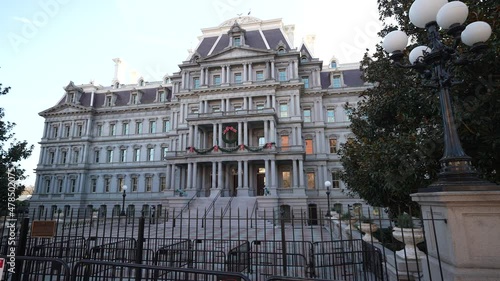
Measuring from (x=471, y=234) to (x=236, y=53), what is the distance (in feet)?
105

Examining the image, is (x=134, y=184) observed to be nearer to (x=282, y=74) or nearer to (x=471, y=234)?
(x=282, y=74)

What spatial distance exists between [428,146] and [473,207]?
191 inches

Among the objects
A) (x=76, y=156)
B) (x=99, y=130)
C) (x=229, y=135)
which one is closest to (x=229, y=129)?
(x=229, y=135)

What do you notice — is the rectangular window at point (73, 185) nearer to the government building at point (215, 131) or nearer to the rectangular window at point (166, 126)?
the government building at point (215, 131)

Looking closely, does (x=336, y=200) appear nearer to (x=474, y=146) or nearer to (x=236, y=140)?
(x=236, y=140)

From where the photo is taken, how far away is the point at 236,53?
109ft

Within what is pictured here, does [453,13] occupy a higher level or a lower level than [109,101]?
lower

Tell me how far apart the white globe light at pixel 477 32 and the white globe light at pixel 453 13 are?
0.27 m

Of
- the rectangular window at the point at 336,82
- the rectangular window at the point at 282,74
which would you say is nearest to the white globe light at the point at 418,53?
the rectangular window at the point at 282,74

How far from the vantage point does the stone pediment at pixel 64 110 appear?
39.8 metres

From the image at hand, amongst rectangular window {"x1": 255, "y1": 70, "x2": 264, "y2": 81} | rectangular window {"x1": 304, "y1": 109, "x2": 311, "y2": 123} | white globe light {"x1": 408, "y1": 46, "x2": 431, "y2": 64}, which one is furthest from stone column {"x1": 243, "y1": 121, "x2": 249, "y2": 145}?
white globe light {"x1": 408, "y1": 46, "x2": 431, "y2": 64}

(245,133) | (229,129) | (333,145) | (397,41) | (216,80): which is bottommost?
(397,41)

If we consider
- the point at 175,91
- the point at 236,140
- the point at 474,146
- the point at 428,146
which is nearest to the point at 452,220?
the point at 428,146

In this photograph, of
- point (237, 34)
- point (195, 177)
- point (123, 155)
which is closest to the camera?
point (195, 177)
